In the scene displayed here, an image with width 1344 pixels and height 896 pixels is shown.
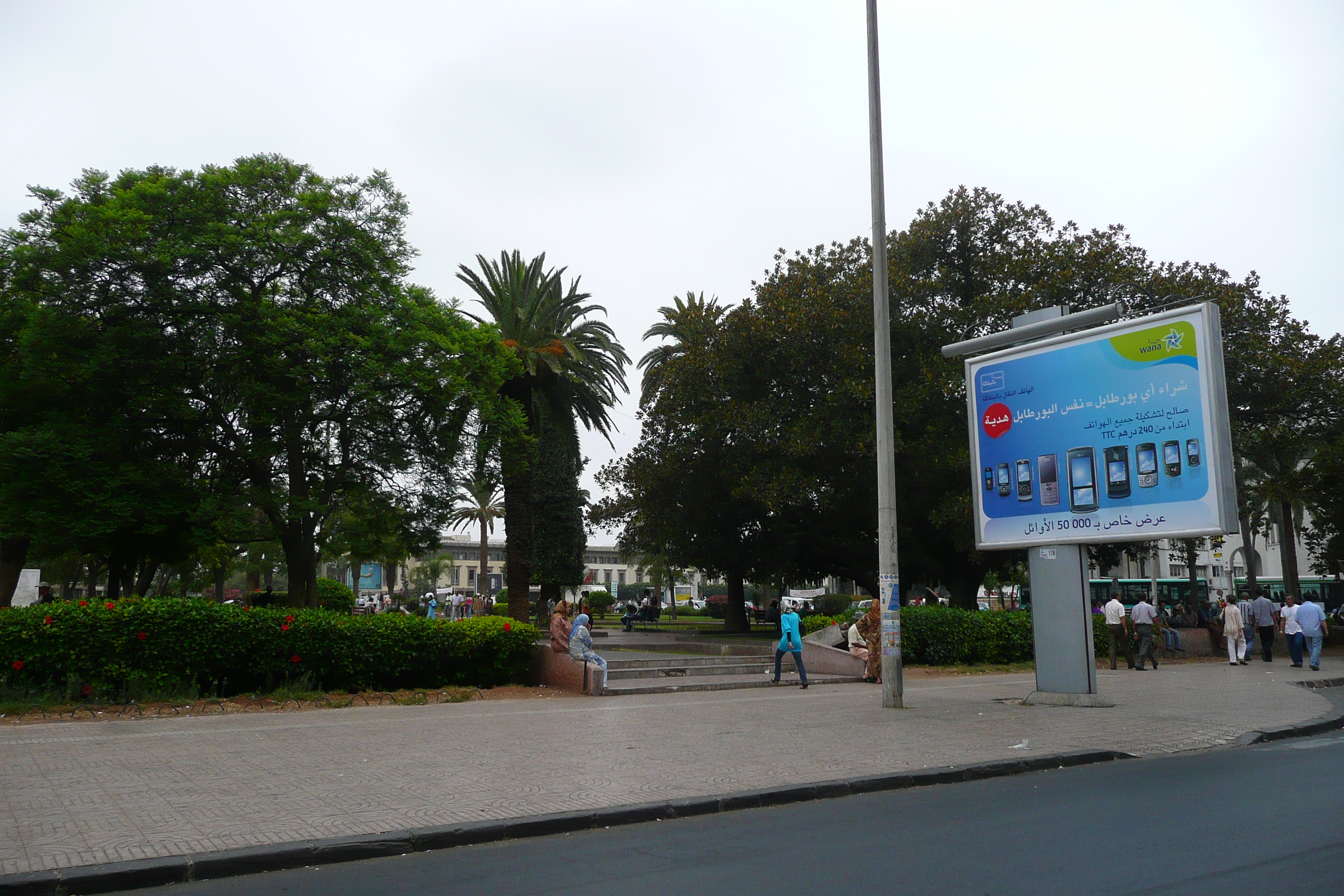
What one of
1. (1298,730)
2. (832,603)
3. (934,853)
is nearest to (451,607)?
(832,603)

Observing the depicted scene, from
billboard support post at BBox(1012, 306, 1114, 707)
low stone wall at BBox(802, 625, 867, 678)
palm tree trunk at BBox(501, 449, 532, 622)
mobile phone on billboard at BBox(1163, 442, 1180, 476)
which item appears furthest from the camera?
palm tree trunk at BBox(501, 449, 532, 622)

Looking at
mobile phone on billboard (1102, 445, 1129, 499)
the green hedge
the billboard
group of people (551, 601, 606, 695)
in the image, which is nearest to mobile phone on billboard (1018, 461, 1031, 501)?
the billboard

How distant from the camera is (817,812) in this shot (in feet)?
25.3

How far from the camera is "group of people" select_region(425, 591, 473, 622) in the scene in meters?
38.7

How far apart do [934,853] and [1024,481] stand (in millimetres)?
10845

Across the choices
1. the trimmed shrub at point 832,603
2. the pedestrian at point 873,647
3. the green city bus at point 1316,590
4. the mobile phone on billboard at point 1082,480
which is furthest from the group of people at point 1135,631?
the trimmed shrub at point 832,603

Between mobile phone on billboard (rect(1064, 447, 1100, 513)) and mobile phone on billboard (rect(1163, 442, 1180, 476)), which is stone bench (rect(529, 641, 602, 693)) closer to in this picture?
mobile phone on billboard (rect(1064, 447, 1100, 513))

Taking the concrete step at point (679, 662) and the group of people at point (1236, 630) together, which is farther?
the group of people at point (1236, 630)

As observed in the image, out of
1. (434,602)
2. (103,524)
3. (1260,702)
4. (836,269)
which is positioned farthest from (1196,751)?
(434,602)

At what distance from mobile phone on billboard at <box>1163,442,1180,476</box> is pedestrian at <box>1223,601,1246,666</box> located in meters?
13.6

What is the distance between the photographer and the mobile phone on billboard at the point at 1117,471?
14.6 metres

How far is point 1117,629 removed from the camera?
81.4 ft

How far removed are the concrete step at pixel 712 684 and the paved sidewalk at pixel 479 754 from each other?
2.22ft

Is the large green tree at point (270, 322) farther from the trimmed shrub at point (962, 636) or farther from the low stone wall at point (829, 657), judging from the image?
the trimmed shrub at point (962, 636)
